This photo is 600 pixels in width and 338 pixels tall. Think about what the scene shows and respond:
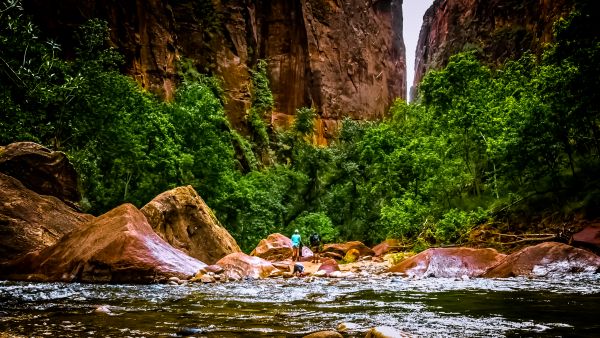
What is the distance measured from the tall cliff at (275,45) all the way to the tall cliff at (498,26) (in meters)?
12.6

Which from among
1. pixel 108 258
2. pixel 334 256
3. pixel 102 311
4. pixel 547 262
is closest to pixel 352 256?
pixel 334 256

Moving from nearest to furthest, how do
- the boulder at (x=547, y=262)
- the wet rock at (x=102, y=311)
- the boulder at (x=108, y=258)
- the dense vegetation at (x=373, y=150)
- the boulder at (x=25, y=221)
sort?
the wet rock at (x=102, y=311)
the boulder at (x=108, y=258)
the boulder at (x=547, y=262)
the boulder at (x=25, y=221)
the dense vegetation at (x=373, y=150)

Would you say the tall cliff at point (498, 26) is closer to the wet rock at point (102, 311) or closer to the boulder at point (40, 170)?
the boulder at point (40, 170)

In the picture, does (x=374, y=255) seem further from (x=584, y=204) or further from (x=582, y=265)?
(x=582, y=265)

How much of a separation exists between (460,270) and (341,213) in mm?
26305

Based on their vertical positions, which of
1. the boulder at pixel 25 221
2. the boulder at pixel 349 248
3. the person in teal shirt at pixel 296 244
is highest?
the boulder at pixel 25 221

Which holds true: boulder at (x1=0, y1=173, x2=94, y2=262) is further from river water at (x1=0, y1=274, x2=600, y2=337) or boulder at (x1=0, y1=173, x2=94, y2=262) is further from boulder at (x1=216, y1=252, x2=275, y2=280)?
boulder at (x1=216, y1=252, x2=275, y2=280)

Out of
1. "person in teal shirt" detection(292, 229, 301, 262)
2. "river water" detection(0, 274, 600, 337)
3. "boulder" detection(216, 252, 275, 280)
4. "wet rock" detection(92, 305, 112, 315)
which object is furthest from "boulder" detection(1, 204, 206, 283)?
"person in teal shirt" detection(292, 229, 301, 262)

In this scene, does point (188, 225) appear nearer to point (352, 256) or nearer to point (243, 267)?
point (243, 267)

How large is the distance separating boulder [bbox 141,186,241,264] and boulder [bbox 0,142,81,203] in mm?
2620

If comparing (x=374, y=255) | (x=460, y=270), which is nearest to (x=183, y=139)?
(x=374, y=255)

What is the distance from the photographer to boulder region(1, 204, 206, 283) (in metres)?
11.3

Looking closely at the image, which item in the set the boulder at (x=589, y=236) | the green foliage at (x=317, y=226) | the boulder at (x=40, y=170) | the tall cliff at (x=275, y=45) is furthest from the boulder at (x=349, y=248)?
the tall cliff at (x=275, y=45)

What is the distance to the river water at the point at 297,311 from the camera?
15.9ft
